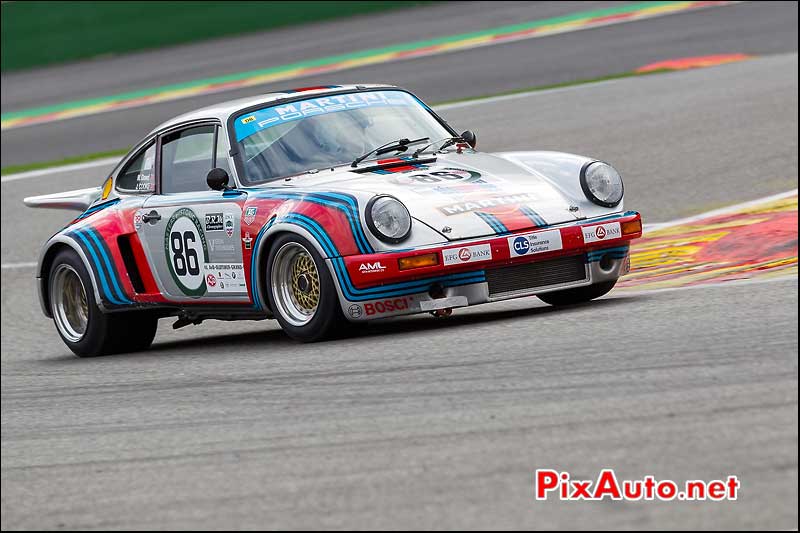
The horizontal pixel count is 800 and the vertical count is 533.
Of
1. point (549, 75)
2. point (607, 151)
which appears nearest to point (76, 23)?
point (549, 75)

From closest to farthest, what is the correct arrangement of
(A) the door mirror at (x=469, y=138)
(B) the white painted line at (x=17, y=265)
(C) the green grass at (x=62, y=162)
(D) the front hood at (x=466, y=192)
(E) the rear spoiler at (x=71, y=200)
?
(D) the front hood at (x=466, y=192)
(A) the door mirror at (x=469, y=138)
(E) the rear spoiler at (x=71, y=200)
(B) the white painted line at (x=17, y=265)
(C) the green grass at (x=62, y=162)

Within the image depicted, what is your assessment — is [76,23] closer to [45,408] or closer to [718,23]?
[718,23]

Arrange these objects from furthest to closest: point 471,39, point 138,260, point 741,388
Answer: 1. point 471,39
2. point 138,260
3. point 741,388

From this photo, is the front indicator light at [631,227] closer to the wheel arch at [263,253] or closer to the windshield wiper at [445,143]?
the windshield wiper at [445,143]

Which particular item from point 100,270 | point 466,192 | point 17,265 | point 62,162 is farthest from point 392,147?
point 62,162

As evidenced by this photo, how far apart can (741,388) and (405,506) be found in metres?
1.21

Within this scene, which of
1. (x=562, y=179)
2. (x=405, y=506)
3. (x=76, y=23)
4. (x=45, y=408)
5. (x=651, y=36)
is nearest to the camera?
(x=405, y=506)

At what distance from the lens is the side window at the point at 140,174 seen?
777 cm

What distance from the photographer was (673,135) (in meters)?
12.2

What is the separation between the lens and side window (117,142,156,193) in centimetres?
777

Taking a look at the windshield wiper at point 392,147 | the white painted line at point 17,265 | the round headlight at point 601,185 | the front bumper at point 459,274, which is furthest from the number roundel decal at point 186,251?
the white painted line at point 17,265

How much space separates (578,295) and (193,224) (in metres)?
2.07

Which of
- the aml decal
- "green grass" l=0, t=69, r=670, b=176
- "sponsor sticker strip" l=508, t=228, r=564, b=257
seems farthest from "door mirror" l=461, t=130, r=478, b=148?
"green grass" l=0, t=69, r=670, b=176

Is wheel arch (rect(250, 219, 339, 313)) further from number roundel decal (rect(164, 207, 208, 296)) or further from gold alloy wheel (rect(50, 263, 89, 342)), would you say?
gold alloy wheel (rect(50, 263, 89, 342))
